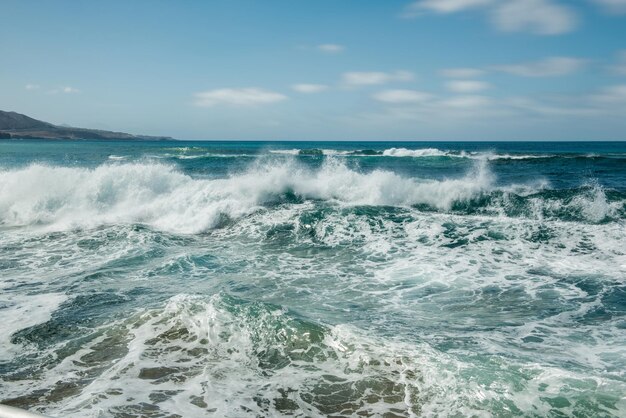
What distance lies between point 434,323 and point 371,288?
5.75 feet

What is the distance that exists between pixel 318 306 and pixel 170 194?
10.9 meters

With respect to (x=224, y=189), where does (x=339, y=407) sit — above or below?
below

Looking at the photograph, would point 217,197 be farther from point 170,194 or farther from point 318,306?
point 318,306

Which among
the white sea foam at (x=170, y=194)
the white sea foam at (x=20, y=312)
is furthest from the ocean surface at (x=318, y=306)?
the white sea foam at (x=170, y=194)

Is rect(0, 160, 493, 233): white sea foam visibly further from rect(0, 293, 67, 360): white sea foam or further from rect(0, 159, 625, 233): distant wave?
rect(0, 293, 67, 360): white sea foam

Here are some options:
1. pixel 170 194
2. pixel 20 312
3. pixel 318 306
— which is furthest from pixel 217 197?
pixel 318 306

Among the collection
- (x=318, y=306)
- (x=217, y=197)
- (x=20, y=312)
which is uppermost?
(x=217, y=197)

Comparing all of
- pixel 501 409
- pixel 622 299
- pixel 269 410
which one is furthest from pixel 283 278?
pixel 622 299

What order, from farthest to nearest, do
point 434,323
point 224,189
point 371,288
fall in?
point 224,189
point 371,288
point 434,323

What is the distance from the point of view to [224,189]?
53.0 ft

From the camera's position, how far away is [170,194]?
638 inches

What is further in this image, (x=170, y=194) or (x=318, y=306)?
(x=170, y=194)

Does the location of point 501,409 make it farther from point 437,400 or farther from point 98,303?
point 98,303

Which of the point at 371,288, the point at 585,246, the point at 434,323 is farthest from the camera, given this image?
the point at 585,246
